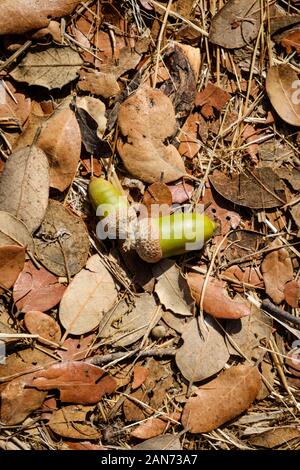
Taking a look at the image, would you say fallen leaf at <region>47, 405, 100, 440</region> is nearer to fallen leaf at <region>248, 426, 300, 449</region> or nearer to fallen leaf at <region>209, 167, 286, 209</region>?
fallen leaf at <region>248, 426, 300, 449</region>

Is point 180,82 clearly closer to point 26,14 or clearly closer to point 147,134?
point 147,134

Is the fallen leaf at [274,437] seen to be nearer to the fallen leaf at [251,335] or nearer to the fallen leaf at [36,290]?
the fallen leaf at [251,335]

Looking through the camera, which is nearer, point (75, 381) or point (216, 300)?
point (75, 381)

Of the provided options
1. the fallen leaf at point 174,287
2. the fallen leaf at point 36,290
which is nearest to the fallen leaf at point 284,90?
the fallen leaf at point 174,287

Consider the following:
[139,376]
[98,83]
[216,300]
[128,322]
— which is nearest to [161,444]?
[139,376]

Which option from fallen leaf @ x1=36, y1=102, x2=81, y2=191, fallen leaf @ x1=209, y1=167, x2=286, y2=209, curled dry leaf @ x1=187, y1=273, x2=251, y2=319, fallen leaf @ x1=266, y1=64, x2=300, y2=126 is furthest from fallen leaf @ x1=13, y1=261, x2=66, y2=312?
fallen leaf @ x1=266, y1=64, x2=300, y2=126

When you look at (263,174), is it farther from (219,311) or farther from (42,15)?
(42,15)

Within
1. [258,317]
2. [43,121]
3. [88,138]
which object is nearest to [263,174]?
[258,317]
